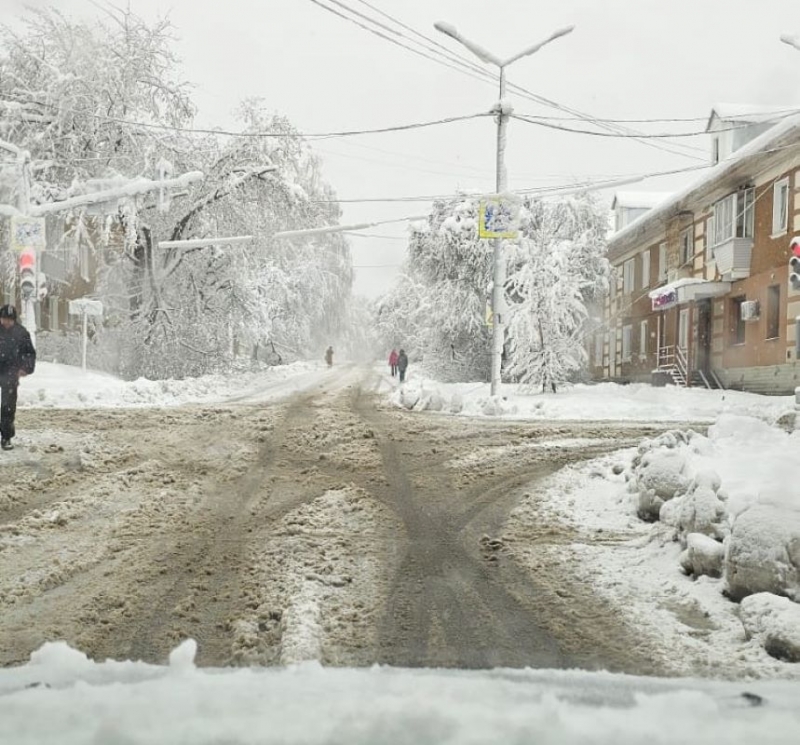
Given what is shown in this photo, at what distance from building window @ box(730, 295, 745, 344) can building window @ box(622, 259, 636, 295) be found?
373 inches

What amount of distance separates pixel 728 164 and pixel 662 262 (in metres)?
7.99

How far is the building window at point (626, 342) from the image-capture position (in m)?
31.5

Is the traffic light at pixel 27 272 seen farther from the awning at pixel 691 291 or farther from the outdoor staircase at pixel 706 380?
the outdoor staircase at pixel 706 380

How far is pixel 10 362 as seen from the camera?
7.69m

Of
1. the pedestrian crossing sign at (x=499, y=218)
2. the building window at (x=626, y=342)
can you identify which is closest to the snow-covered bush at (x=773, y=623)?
the pedestrian crossing sign at (x=499, y=218)

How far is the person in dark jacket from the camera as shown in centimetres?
769

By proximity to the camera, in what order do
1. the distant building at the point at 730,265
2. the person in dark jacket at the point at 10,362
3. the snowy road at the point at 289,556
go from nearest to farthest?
the snowy road at the point at 289,556 < the person in dark jacket at the point at 10,362 < the distant building at the point at 730,265

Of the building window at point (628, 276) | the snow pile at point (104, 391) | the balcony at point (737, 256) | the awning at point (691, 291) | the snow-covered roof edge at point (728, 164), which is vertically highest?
the snow-covered roof edge at point (728, 164)

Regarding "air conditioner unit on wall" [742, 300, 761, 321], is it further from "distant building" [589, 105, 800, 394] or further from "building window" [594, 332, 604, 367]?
"building window" [594, 332, 604, 367]

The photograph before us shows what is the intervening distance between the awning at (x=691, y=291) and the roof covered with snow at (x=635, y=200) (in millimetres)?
10843

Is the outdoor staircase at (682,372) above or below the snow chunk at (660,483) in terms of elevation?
above

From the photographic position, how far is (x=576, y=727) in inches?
85.4

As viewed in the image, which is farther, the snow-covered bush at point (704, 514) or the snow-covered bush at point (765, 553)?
the snow-covered bush at point (704, 514)

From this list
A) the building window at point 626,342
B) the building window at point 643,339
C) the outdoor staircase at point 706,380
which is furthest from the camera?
the building window at point 626,342
